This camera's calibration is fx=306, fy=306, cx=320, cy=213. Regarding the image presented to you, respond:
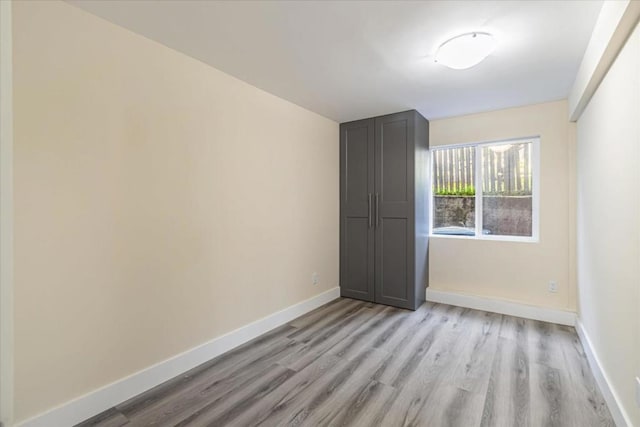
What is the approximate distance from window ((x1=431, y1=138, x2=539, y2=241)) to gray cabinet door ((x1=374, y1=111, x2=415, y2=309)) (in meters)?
0.64

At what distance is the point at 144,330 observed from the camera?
6.82ft

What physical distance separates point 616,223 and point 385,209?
2.27 m

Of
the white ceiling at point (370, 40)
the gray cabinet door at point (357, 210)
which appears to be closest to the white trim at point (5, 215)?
the white ceiling at point (370, 40)

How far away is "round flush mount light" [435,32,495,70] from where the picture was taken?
2.01 metres

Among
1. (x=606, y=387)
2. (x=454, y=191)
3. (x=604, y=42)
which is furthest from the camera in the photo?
(x=454, y=191)

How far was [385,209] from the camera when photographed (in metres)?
3.86

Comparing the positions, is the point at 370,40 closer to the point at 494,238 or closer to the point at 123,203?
the point at 123,203

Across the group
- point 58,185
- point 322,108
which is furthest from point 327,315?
point 58,185

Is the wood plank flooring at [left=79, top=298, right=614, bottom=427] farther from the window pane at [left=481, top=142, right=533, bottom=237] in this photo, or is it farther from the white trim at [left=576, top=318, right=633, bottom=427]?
the window pane at [left=481, top=142, right=533, bottom=237]

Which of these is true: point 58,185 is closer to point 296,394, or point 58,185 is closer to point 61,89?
point 61,89

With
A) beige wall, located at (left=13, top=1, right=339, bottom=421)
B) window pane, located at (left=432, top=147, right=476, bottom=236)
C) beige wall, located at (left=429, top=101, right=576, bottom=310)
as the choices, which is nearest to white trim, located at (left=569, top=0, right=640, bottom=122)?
beige wall, located at (left=429, top=101, right=576, bottom=310)

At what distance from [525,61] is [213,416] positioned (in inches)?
131

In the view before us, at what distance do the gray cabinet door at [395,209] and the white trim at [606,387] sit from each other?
158 cm

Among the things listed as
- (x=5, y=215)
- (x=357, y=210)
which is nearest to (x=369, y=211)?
(x=357, y=210)
